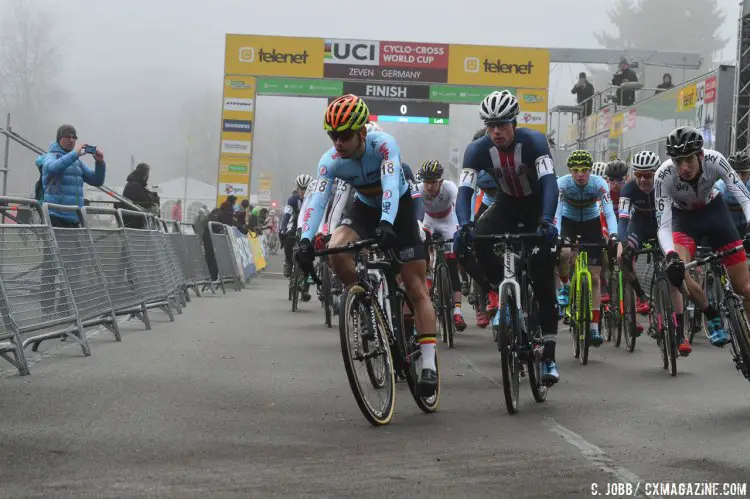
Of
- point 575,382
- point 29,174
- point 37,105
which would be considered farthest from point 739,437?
point 29,174

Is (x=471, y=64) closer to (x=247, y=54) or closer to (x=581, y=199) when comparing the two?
(x=247, y=54)

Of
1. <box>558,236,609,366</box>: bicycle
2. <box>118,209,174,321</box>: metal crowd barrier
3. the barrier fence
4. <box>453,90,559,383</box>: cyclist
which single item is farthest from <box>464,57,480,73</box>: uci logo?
<box>453,90,559,383</box>: cyclist

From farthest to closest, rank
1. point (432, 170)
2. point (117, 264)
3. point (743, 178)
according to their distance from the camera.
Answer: point (743, 178) < point (432, 170) < point (117, 264)

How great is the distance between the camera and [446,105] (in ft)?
120

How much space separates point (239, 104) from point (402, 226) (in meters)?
30.0

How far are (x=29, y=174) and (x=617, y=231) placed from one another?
104800mm

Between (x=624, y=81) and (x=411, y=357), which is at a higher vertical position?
(x=624, y=81)

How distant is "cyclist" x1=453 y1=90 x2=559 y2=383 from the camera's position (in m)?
7.84

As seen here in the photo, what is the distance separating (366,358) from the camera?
6672 mm

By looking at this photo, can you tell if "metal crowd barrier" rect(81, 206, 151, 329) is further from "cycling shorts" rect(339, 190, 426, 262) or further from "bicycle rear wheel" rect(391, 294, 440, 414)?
"bicycle rear wheel" rect(391, 294, 440, 414)

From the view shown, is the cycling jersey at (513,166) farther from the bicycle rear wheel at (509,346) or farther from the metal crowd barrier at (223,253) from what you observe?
the metal crowd barrier at (223,253)

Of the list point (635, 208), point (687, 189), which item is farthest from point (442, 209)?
point (687, 189)

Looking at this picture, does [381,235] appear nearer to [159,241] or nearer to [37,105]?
[159,241]

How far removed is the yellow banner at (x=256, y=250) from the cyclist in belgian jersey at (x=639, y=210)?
17499mm
